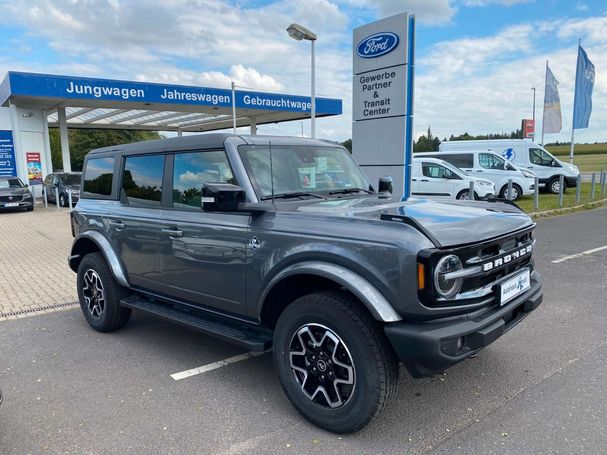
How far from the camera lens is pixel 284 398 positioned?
337cm

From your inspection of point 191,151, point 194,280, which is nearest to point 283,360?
point 194,280

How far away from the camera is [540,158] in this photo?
20031mm

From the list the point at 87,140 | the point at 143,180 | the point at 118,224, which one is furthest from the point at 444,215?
the point at 87,140

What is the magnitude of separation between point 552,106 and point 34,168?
1048 inches

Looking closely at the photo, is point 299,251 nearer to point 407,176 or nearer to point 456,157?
point 407,176

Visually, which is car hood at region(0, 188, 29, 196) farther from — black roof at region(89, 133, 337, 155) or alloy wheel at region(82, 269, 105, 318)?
black roof at region(89, 133, 337, 155)

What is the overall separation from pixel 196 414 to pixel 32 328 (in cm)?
286

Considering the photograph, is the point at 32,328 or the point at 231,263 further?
the point at 32,328

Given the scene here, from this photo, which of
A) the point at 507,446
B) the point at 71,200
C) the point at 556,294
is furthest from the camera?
the point at 71,200

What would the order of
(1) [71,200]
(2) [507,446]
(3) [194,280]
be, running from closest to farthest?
(2) [507,446] < (3) [194,280] < (1) [71,200]

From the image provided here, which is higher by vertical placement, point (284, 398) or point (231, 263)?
point (231, 263)

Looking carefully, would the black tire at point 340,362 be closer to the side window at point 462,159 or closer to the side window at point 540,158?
the side window at point 462,159

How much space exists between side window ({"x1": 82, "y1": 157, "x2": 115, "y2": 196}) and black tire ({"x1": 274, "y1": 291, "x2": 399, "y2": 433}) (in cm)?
275

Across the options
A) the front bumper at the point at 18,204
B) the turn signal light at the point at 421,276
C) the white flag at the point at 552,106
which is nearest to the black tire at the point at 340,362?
the turn signal light at the point at 421,276
